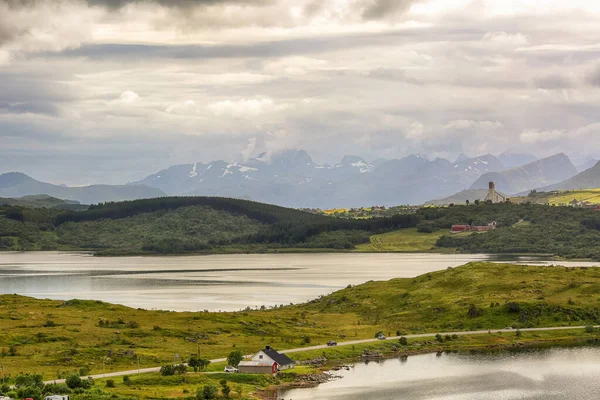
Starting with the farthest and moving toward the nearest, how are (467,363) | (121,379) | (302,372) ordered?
(467,363) → (302,372) → (121,379)

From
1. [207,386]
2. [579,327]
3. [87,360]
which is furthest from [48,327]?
[579,327]

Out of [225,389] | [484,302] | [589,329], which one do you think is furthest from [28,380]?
[484,302]

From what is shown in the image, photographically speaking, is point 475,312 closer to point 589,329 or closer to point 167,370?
point 589,329

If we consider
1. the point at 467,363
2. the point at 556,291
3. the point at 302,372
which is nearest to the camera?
the point at 302,372

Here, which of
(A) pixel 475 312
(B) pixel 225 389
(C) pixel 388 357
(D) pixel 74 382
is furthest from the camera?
(A) pixel 475 312

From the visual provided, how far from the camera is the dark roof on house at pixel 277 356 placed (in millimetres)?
119994

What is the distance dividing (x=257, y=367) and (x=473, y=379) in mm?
28955

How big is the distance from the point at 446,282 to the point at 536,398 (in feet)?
279

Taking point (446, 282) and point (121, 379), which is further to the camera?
point (446, 282)

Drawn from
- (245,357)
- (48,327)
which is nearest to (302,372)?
(245,357)

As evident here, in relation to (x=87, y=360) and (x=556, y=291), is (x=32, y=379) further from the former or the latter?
(x=556, y=291)

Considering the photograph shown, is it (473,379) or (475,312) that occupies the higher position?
(475,312)

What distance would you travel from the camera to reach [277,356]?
397ft

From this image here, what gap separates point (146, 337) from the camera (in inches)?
5546
